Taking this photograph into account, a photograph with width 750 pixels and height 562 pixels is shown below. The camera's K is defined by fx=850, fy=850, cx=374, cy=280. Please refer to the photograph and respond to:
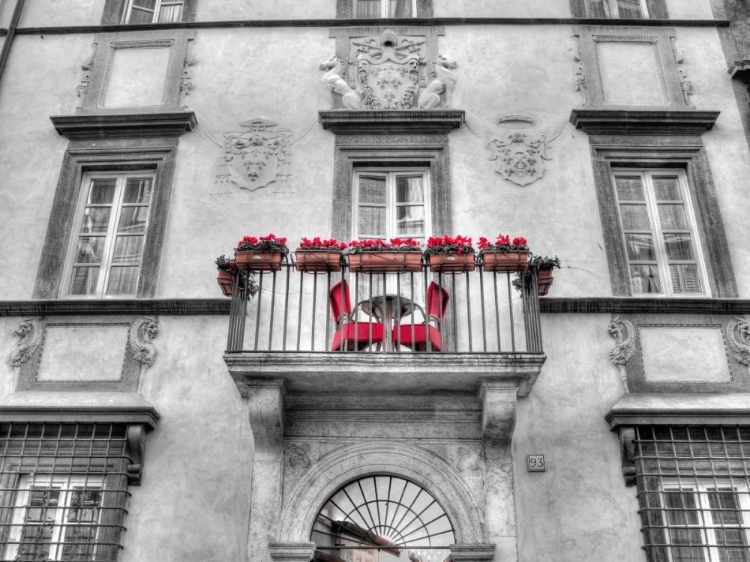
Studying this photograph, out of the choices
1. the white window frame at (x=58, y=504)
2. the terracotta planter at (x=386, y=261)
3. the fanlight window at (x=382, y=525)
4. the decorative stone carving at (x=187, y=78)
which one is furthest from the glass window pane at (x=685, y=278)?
the white window frame at (x=58, y=504)

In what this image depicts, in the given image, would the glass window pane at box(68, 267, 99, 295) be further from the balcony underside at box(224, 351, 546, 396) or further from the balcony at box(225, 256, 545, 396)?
the balcony underside at box(224, 351, 546, 396)

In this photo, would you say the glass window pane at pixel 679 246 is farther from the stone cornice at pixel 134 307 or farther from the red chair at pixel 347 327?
the stone cornice at pixel 134 307

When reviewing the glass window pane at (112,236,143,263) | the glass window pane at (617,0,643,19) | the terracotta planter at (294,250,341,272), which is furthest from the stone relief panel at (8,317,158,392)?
the glass window pane at (617,0,643,19)

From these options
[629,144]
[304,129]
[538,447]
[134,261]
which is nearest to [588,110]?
[629,144]

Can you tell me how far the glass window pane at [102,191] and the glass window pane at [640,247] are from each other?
5651 millimetres

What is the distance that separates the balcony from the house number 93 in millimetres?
585

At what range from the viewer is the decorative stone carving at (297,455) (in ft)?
25.3

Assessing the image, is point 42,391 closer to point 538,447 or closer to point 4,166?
point 4,166

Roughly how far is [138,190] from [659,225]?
5704 mm

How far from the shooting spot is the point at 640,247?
29.5 feet

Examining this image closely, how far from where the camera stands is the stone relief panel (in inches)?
324

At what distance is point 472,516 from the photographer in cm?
749

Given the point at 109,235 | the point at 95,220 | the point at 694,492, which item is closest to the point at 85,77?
the point at 95,220

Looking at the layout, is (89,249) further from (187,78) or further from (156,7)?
(156,7)
